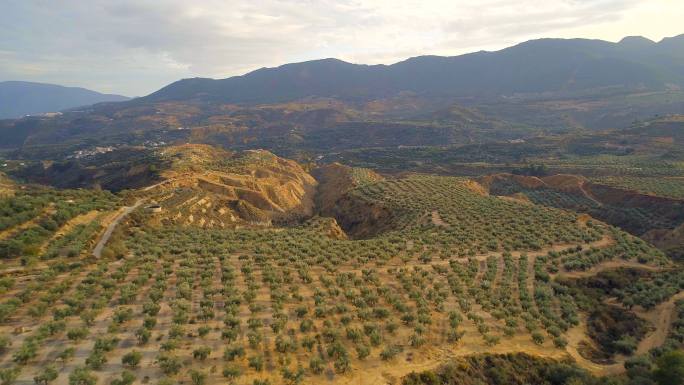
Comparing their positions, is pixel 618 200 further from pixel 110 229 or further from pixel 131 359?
pixel 131 359

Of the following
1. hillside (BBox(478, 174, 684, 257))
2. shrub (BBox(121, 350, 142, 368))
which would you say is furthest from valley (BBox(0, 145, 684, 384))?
hillside (BBox(478, 174, 684, 257))

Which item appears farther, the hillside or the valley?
the hillside

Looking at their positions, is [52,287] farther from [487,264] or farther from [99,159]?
[99,159]

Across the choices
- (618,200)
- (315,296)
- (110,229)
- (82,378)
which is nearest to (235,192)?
(110,229)

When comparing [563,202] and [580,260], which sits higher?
[580,260]

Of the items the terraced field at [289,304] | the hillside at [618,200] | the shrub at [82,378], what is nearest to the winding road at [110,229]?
the terraced field at [289,304]

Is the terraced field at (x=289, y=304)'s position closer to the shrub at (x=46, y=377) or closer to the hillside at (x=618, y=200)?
the shrub at (x=46, y=377)

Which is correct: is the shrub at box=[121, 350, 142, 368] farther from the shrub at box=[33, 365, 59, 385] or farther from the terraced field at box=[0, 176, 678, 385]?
the shrub at box=[33, 365, 59, 385]

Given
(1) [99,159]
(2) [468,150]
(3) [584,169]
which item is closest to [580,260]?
(3) [584,169]
